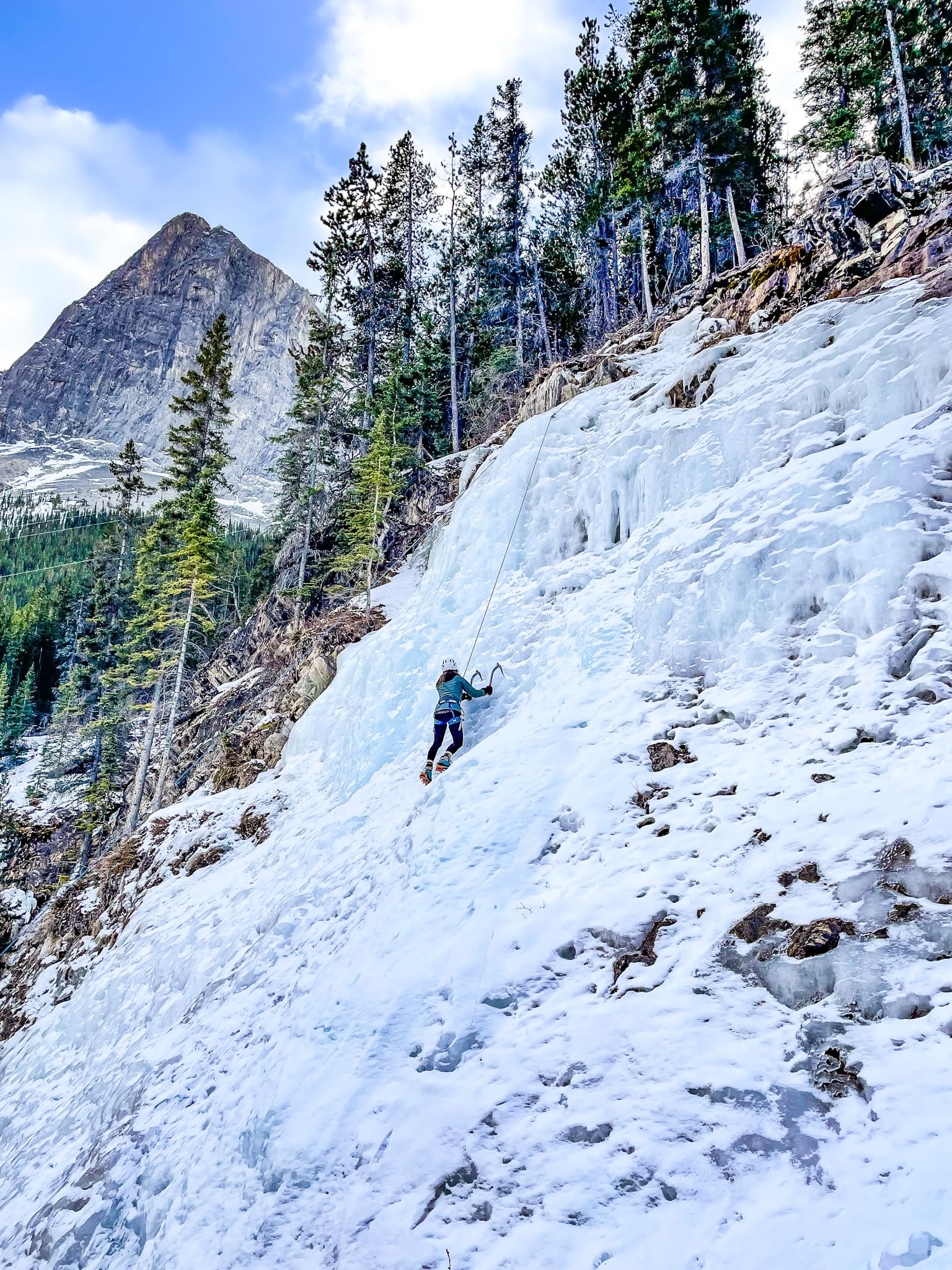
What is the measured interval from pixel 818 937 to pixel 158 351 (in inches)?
6008

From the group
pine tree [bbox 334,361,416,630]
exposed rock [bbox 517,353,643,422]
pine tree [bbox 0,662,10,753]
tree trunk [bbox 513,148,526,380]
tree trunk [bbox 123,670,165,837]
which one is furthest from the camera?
pine tree [bbox 0,662,10,753]

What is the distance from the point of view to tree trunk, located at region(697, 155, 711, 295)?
19.3 metres

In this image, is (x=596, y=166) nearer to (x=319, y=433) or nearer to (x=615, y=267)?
(x=615, y=267)

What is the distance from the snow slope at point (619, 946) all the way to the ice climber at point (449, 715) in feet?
1.08

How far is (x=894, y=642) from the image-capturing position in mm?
5668

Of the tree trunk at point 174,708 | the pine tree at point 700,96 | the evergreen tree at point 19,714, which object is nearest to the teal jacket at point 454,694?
the tree trunk at point 174,708

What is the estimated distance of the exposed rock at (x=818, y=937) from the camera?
399cm

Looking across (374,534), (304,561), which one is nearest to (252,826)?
(374,534)

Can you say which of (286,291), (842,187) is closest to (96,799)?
(842,187)

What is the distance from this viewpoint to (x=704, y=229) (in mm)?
20062

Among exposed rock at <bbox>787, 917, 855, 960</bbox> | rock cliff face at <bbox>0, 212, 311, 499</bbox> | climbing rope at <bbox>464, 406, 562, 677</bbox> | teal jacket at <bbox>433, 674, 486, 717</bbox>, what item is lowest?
exposed rock at <bbox>787, 917, 855, 960</bbox>

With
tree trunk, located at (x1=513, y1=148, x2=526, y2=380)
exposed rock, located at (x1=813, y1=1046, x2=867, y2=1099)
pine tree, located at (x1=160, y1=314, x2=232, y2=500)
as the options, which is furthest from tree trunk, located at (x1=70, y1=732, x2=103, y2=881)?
tree trunk, located at (x1=513, y1=148, x2=526, y2=380)

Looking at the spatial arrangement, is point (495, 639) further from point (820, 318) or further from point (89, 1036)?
point (89, 1036)

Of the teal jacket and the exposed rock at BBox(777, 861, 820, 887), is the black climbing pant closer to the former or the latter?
the teal jacket
